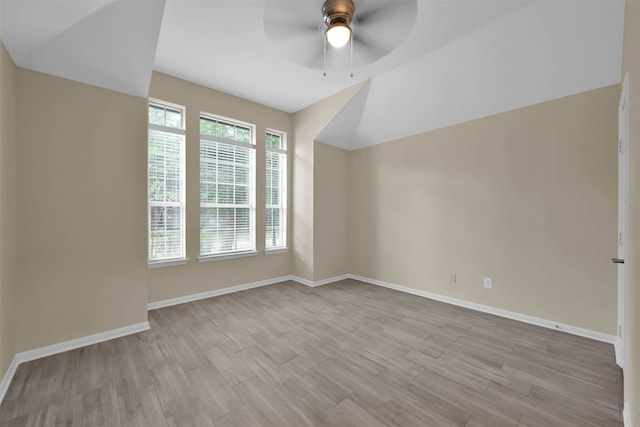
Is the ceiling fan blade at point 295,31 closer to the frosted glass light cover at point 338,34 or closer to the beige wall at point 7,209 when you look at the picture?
the frosted glass light cover at point 338,34

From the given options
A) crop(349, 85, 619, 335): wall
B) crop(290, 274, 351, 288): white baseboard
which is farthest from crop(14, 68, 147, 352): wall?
crop(349, 85, 619, 335): wall

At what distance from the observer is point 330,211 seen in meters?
4.84

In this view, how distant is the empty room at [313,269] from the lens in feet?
5.94

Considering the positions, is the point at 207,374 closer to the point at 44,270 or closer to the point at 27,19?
the point at 44,270

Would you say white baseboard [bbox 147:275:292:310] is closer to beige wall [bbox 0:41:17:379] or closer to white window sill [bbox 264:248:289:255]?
white window sill [bbox 264:248:289:255]

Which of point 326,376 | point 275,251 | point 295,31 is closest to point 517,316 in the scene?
point 326,376

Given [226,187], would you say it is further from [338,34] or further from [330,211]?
[338,34]

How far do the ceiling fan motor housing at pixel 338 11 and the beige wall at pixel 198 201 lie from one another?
2.71 m

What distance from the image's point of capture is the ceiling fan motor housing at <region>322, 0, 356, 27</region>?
1684 mm

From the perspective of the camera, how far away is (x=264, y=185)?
178 inches

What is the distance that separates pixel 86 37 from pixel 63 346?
108 inches

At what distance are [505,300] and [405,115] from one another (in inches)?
111

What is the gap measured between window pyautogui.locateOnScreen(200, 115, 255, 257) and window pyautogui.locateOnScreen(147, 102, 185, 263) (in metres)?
0.29

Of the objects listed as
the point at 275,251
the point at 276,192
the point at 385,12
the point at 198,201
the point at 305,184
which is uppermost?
the point at 385,12
